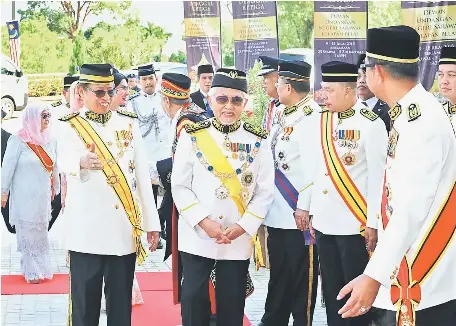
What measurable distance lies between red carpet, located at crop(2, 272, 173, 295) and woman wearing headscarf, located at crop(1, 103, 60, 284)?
108 millimetres

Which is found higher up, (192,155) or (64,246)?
(192,155)

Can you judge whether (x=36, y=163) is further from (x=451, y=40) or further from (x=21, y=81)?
(x=21, y=81)

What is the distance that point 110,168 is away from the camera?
200 inches

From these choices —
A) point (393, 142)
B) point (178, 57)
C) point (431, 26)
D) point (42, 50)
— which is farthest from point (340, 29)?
point (42, 50)

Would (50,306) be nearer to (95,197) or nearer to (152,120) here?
(95,197)

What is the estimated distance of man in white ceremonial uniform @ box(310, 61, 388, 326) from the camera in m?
5.35

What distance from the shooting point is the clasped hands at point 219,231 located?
16.4ft

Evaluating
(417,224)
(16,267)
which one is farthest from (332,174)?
(16,267)

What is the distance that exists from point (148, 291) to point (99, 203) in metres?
2.72

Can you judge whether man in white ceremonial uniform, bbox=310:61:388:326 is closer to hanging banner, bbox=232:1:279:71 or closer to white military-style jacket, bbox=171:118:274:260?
white military-style jacket, bbox=171:118:274:260

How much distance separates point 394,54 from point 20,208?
17.3 ft

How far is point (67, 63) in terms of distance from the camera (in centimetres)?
2658

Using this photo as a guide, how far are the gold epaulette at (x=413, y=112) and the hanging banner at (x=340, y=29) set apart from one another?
10380mm

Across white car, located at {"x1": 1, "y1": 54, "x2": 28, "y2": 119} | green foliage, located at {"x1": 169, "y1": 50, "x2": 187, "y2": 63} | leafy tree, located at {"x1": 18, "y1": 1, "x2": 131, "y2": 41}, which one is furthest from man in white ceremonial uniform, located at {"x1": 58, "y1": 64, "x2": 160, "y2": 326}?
leafy tree, located at {"x1": 18, "y1": 1, "x2": 131, "y2": 41}
